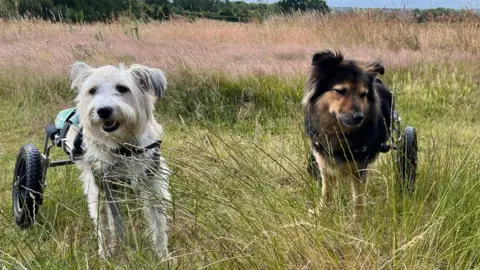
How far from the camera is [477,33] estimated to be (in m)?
8.36

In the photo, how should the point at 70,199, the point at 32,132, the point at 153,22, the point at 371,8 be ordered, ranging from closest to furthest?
the point at 70,199 < the point at 32,132 < the point at 371,8 < the point at 153,22

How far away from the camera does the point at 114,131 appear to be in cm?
260

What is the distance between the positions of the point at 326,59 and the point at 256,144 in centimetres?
98

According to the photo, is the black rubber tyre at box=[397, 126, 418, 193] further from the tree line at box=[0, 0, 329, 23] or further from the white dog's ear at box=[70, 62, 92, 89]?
the tree line at box=[0, 0, 329, 23]

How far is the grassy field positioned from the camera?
5.98 ft

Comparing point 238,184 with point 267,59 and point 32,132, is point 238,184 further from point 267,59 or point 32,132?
point 267,59

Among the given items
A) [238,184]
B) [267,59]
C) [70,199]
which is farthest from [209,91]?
[238,184]

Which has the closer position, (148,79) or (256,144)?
(256,144)

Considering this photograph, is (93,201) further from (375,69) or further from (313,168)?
(375,69)

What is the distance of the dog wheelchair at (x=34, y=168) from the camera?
8.96 feet

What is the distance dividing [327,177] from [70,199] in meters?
1.64

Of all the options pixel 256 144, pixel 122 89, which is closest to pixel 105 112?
pixel 122 89

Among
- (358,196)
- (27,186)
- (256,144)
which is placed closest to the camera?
(358,196)

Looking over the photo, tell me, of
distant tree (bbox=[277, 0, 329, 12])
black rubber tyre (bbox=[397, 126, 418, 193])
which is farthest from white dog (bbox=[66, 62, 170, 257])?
distant tree (bbox=[277, 0, 329, 12])
